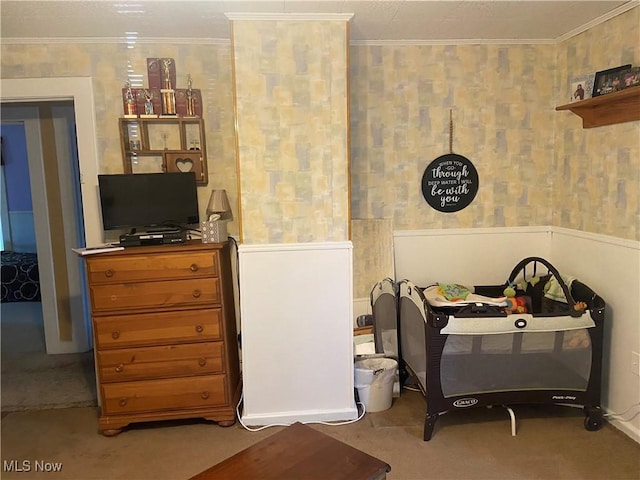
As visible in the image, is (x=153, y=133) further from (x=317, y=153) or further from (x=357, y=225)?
(x=357, y=225)

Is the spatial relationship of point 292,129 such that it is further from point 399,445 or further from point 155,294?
point 399,445

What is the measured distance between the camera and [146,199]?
9.46ft

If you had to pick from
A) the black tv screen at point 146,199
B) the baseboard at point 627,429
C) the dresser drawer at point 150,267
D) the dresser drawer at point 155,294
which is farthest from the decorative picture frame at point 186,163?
the baseboard at point 627,429

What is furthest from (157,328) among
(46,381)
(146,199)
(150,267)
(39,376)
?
(39,376)

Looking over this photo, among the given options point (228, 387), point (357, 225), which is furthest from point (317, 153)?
point (228, 387)

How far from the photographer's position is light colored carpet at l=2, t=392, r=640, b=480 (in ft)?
7.81

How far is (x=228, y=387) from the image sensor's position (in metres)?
2.79

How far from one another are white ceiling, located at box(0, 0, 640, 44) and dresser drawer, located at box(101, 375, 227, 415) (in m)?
1.93

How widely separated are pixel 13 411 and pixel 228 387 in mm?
Answer: 1425

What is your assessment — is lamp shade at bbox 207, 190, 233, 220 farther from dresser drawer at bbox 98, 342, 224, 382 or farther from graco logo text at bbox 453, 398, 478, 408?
graco logo text at bbox 453, 398, 478, 408

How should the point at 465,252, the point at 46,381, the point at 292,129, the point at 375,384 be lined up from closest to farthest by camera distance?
the point at 292,129
the point at 375,384
the point at 465,252
the point at 46,381

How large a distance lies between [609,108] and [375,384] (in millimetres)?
1990

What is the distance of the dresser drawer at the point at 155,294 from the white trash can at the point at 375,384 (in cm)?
95

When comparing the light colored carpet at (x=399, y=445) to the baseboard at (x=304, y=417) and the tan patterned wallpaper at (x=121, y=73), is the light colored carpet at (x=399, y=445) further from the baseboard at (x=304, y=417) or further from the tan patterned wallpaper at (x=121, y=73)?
the tan patterned wallpaper at (x=121, y=73)
